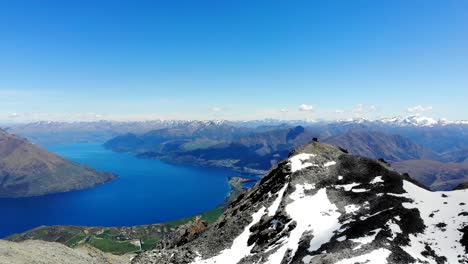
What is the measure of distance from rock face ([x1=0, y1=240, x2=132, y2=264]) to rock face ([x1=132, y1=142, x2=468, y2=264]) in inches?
417

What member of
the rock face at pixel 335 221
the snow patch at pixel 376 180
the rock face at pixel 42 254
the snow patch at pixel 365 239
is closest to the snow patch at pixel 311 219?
the rock face at pixel 335 221

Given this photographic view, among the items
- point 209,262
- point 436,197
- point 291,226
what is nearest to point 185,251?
point 209,262

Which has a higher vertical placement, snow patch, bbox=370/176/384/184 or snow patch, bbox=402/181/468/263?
snow patch, bbox=370/176/384/184

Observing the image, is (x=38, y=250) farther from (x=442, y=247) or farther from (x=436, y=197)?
(x=436, y=197)

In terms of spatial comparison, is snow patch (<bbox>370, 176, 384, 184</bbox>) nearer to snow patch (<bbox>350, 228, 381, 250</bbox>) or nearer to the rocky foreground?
the rocky foreground

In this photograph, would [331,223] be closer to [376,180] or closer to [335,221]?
[335,221]

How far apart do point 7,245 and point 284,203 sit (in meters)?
47.6

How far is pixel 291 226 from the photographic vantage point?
194 feet

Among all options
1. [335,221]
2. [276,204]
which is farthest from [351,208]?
[276,204]

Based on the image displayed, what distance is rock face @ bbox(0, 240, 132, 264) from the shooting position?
49.8m

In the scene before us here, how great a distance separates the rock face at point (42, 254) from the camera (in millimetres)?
49781

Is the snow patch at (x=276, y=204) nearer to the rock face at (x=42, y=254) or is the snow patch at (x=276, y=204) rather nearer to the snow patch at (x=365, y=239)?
the snow patch at (x=365, y=239)

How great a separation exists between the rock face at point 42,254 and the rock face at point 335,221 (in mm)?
10604

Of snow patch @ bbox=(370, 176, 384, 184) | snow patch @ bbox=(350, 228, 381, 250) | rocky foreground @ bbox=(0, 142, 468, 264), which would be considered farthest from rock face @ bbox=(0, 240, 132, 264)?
snow patch @ bbox=(370, 176, 384, 184)
